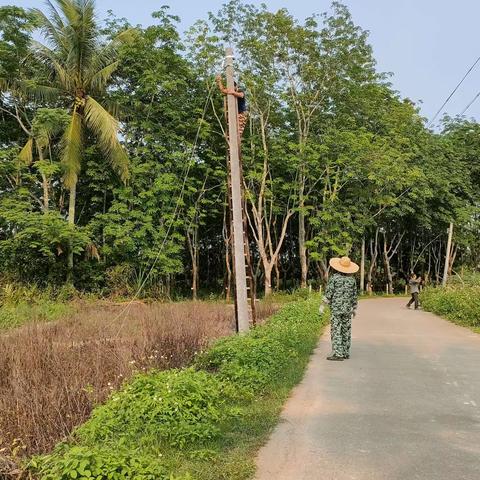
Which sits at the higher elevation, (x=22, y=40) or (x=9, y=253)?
(x=22, y=40)

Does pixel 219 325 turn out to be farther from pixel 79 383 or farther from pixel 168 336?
pixel 79 383

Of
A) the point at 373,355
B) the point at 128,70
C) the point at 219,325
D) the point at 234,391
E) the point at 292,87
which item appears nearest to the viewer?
the point at 234,391

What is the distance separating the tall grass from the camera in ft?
19.5

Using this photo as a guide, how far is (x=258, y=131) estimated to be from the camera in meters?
35.4

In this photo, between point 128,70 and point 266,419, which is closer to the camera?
point 266,419

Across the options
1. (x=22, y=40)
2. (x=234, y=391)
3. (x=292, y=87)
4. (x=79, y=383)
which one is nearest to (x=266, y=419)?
(x=234, y=391)

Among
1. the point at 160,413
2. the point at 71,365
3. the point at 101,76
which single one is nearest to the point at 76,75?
the point at 101,76

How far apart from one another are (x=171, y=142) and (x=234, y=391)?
989 inches

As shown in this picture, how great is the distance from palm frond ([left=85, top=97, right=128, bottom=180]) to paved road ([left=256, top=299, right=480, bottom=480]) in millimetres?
17338

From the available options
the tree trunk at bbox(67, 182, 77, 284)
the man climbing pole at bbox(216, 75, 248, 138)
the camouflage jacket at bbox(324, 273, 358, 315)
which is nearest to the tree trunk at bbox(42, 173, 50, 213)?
the tree trunk at bbox(67, 182, 77, 284)

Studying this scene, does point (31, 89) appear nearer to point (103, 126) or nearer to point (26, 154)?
point (26, 154)

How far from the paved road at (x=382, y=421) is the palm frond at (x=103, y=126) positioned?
17338 millimetres

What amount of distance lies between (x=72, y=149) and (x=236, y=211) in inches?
642

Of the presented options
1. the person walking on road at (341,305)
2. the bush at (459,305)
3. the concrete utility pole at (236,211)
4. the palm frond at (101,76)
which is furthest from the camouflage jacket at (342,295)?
the palm frond at (101,76)
